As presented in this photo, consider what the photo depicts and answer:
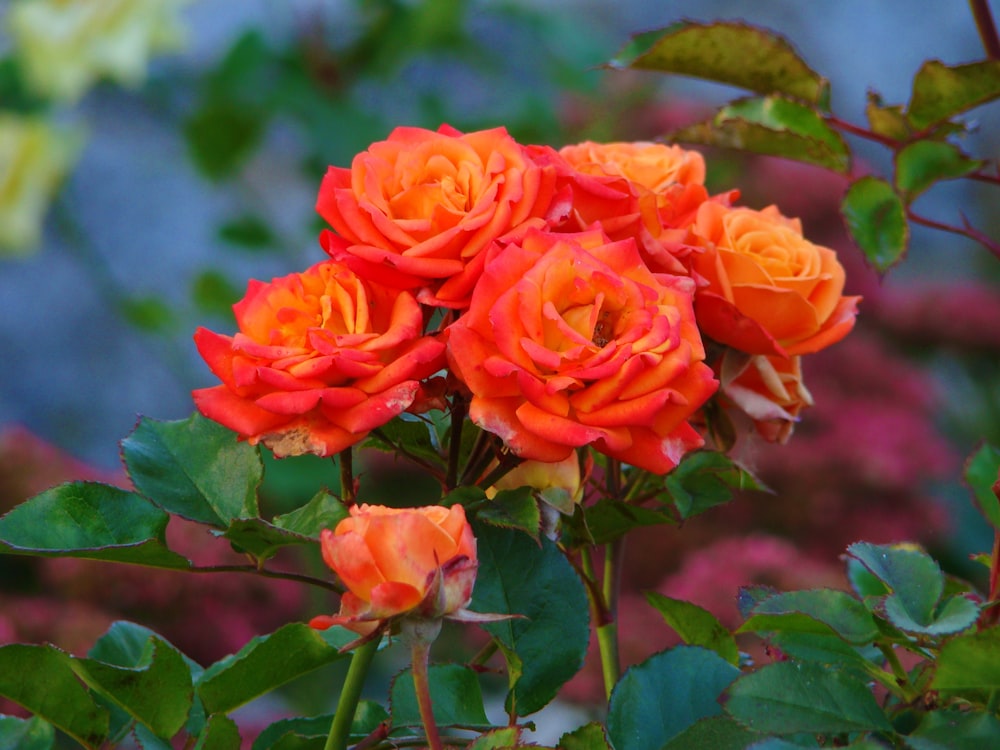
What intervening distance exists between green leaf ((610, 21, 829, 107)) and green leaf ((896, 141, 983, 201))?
0.16 feet

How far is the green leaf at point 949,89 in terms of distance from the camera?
45 centimetres

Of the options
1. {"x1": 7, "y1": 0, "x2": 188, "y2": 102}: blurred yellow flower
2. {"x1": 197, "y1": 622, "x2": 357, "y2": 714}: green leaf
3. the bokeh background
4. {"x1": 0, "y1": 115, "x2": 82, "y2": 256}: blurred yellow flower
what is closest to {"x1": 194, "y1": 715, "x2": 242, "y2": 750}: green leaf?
{"x1": 197, "y1": 622, "x2": 357, "y2": 714}: green leaf

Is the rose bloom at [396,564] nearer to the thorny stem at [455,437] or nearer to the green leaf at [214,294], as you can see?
the thorny stem at [455,437]

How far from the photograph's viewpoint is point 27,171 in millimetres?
1435

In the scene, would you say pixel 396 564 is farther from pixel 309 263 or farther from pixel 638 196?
pixel 309 263

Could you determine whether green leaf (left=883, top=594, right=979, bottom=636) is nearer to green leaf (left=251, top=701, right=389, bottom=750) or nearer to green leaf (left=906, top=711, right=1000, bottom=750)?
green leaf (left=906, top=711, right=1000, bottom=750)

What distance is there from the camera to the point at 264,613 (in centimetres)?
124

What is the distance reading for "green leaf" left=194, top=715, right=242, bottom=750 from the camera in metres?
0.34

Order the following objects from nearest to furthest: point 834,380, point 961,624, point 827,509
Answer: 1. point 961,624
2. point 827,509
3. point 834,380

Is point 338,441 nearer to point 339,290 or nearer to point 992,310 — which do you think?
point 339,290

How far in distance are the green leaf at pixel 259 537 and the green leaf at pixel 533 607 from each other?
74 mm

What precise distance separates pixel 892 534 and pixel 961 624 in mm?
1133

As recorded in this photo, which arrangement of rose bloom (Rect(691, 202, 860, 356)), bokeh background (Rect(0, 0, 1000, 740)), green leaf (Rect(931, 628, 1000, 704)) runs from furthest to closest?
bokeh background (Rect(0, 0, 1000, 740))
rose bloom (Rect(691, 202, 860, 356))
green leaf (Rect(931, 628, 1000, 704))

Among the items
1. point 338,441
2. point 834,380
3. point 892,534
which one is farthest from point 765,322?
point 834,380
